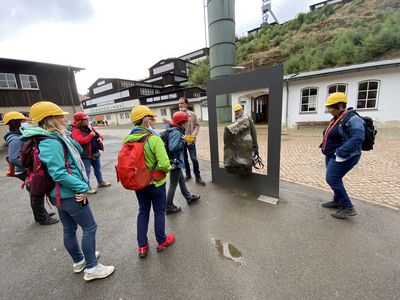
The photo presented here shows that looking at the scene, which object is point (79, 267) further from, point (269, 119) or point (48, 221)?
point (269, 119)

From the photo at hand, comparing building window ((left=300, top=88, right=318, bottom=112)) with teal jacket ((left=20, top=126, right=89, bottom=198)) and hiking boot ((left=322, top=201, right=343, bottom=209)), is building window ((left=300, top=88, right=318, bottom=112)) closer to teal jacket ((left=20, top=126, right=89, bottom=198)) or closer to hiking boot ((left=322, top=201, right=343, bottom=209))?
hiking boot ((left=322, top=201, right=343, bottom=209))

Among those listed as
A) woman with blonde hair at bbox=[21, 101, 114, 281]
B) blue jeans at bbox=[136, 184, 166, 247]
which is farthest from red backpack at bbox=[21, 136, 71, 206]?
blue jeans at bbox=[136, 184, 166, 247]

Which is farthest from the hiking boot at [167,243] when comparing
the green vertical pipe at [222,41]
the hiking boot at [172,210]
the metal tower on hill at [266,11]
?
the metal tower on hill at [266,11]

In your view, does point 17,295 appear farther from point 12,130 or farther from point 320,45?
point 320,45

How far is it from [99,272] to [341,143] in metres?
3.43

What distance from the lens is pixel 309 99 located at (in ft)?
39.3

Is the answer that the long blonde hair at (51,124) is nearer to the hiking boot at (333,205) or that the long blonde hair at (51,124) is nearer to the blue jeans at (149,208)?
the blue jeans at (149,208)

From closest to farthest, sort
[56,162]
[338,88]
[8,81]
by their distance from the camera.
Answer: [56,162], [338,88], [8,81]

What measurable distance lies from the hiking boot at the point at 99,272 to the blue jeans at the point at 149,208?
1.28ft

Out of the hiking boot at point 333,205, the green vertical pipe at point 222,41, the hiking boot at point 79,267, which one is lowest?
the hiking boot at point 333,205

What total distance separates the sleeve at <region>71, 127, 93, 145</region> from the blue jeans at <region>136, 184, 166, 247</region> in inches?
90.6

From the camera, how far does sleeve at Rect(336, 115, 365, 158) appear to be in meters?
2.33

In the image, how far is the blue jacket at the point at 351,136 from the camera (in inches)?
92.0

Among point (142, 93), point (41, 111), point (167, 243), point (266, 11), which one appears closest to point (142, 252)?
point (167, 243)
